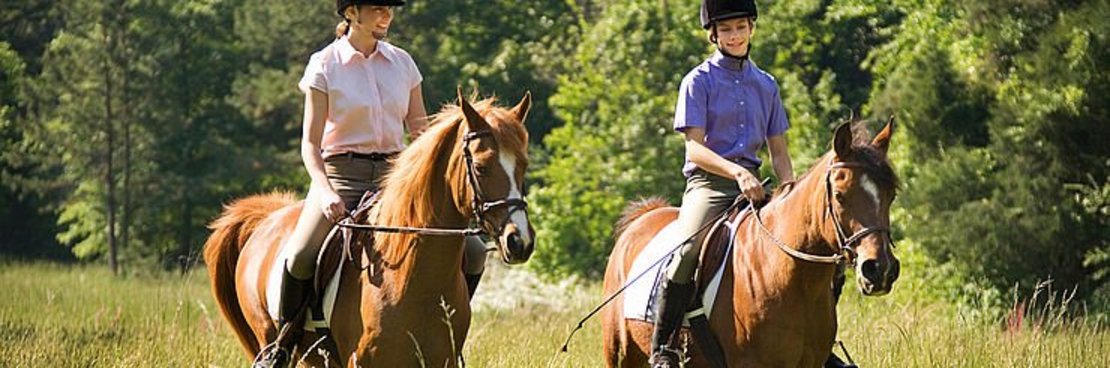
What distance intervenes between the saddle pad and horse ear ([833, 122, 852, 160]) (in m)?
1.06

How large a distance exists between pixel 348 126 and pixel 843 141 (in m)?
2.46

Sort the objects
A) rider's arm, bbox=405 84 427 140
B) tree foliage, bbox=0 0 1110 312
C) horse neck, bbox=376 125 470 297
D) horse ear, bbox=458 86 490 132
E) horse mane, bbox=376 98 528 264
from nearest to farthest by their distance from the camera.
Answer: horse ear, bbox=458 86 490 132 → horse mane, bbox=376 98 528 264 → horse neck, bbox=376 125 470 297 → rider's arm, bbox=405 84 427 140 → tree foliage, bbox=0 0 1110 312

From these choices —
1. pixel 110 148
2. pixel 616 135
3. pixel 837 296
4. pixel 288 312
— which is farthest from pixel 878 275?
pixel 110 148

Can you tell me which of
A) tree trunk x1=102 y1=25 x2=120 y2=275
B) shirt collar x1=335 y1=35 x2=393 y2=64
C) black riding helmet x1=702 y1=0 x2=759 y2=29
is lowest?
tree trunk x1=102 y1=25 x2=120 y2=275

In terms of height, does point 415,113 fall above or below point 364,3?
below

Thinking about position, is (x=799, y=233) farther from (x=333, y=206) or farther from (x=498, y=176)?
(x=333, y=206)

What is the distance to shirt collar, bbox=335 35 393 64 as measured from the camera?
8.32 meters

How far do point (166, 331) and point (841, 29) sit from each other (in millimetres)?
25410

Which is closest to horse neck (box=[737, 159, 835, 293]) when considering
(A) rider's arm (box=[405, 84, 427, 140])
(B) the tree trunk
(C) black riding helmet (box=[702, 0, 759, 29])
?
(C) black riding helmet (box=[702, 0, 759, 29])

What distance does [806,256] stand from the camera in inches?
300

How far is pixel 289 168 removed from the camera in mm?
42000

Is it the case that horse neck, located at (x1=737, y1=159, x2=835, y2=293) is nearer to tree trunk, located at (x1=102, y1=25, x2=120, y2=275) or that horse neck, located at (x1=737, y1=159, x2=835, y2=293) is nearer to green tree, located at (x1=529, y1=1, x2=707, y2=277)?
green tree, located at (x1=529, y1=1, x2=707, y2=277)

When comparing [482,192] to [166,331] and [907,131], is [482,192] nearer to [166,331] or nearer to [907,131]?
[166,331]

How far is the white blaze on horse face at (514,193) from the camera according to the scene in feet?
23.0
